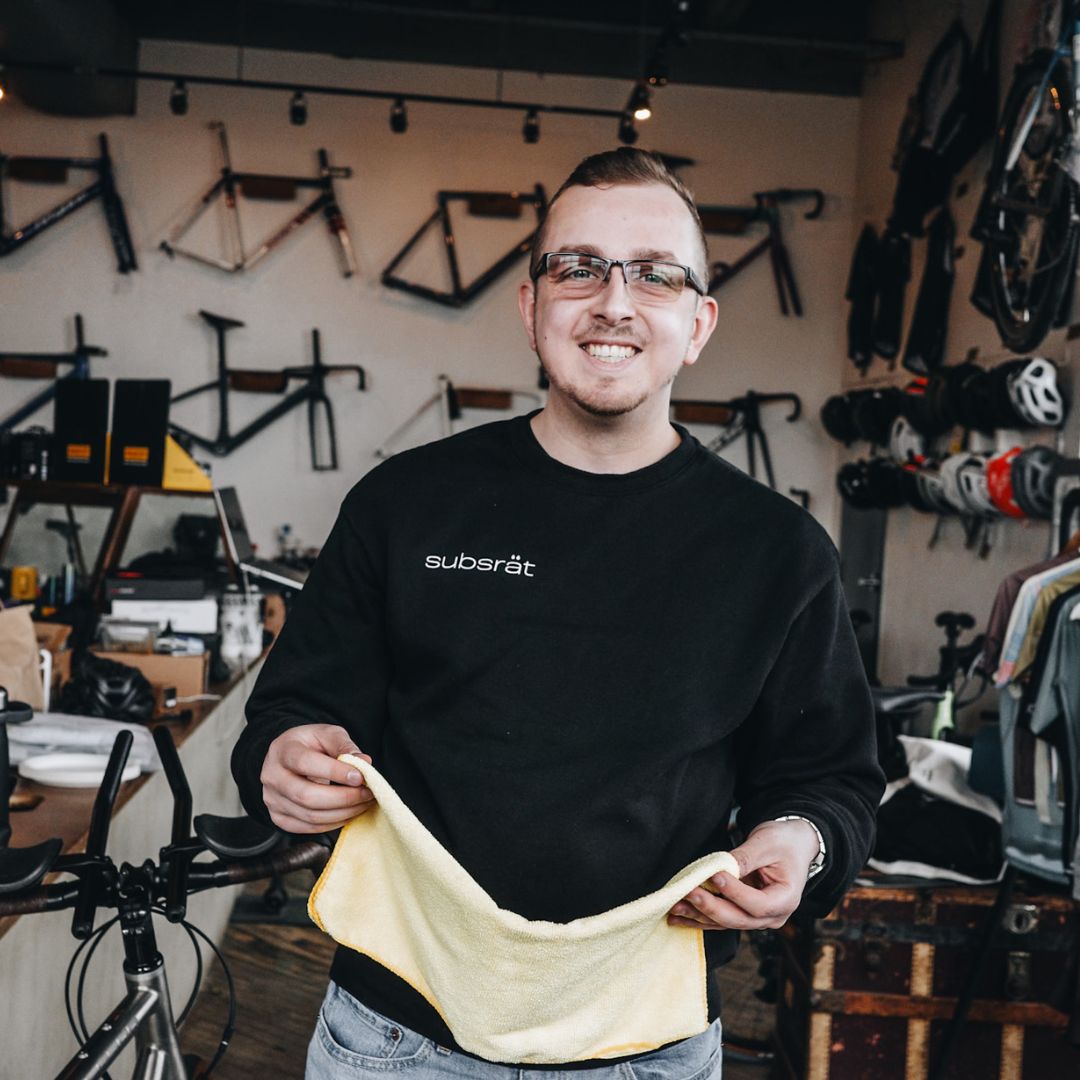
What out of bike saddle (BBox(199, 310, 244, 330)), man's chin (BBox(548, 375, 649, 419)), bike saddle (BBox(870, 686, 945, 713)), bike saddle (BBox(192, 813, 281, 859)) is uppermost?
bike saddle (BBox(199, 310, 244, 330))

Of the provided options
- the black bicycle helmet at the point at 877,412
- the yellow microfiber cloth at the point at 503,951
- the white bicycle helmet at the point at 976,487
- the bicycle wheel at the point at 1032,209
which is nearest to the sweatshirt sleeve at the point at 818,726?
the yellow microfiber cloth at the point at 503,951

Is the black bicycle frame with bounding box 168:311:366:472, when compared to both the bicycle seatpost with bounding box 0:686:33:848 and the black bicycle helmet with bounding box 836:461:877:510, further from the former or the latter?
the bicycle seatpost with bounding box 0:686:33:848

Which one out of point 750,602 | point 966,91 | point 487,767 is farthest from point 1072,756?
point 966,91

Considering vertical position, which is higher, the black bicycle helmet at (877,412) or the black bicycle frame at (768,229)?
the black bicycle frame at (768,229)

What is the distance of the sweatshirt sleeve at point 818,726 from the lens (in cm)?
127

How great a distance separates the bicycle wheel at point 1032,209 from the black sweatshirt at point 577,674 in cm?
269

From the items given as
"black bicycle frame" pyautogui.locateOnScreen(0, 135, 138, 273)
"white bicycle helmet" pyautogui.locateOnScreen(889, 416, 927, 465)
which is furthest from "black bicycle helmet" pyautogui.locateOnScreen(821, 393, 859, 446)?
"black bicycle frame" pyautogui.locateOnScreen(0, 135, 138, 273)

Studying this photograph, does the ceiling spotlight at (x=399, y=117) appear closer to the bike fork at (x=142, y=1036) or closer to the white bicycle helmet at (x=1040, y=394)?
the white bicycle helmet at (x=1040, y=394)

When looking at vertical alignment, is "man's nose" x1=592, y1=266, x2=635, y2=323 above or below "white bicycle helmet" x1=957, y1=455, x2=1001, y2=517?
above

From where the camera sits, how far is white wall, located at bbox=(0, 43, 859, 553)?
6.55 meters

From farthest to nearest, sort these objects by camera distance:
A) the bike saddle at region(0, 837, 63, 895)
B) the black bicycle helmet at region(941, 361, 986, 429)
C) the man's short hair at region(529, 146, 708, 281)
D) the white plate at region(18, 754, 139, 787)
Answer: the black bicycle helmet at region(941, 361, 986, 429), the white plate at region(18, 754, 139, 787), the bike saddle at region(0, 837, 63, 895), the man's short hair at region(529, 146, 708, 281)

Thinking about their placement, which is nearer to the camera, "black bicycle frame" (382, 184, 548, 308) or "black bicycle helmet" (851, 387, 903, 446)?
"black bicycle helmet" (851, 387, 903, 446)

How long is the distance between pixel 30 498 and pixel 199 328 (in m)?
2.78

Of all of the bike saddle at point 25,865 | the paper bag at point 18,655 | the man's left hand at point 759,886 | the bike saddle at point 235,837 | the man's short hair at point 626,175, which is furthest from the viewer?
the paper bag at point 18,655
